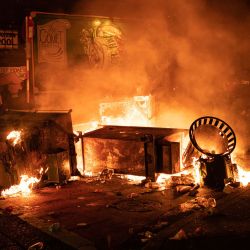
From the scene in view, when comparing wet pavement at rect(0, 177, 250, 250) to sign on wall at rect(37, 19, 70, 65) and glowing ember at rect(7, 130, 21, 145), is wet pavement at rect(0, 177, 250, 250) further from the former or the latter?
sign on wall at rect(37, 19, 70, 65)

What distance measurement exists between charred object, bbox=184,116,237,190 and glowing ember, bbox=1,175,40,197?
133 inches

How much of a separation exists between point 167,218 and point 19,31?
6.61m

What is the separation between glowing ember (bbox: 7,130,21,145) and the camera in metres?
7.91

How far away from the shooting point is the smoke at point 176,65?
1216 centimetres

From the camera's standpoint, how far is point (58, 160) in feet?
26.9

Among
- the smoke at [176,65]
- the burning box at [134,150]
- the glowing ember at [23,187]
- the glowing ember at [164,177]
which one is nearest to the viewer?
the glowing ember at [23,187]

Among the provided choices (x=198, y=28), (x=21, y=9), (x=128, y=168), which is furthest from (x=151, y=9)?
(x=128, y=168)

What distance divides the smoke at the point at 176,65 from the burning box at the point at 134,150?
291 centimetres

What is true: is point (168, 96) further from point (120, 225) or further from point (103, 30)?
point (120, 225)

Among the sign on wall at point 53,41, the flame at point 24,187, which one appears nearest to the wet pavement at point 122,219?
the flame at point 24,187

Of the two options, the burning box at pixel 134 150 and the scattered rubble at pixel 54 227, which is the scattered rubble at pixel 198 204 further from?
the scattered rubble at pixel 54 227

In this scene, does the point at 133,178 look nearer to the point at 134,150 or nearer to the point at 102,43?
the point at 134,150

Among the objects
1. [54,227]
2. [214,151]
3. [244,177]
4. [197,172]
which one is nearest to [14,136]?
[54,227]

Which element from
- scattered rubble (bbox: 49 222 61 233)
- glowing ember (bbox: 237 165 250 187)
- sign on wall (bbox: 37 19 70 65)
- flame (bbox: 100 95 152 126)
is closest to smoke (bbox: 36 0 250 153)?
flame (bbox: 100 95 152 126)
